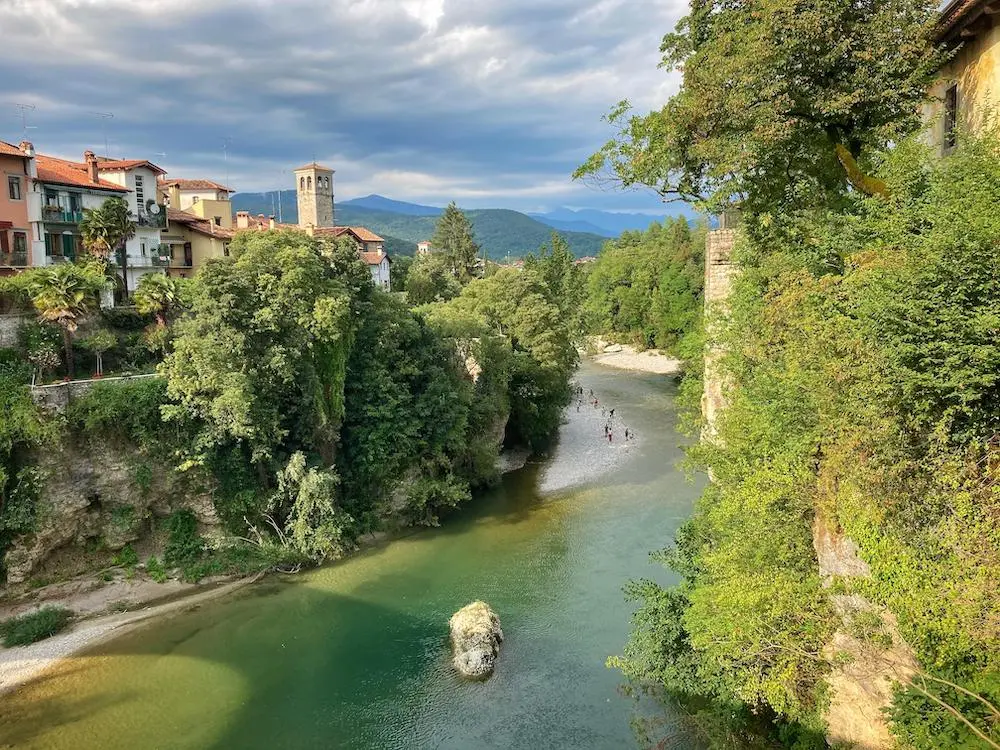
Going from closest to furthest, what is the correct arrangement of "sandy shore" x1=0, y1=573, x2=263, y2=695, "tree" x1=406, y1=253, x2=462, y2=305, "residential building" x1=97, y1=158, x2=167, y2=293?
"sandy shore" x1=0, y1=573, x2=263, y2=695, "residential building" x1=97, y1=158, x2=167, y2=293, "tree" x1=406, y1=253, x2=462, y2=305

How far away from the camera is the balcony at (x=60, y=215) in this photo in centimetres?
3173

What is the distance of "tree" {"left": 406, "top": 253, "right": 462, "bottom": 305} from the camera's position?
5628 centimetres

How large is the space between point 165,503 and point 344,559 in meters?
6.87

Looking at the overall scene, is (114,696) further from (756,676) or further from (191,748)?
(756,676)

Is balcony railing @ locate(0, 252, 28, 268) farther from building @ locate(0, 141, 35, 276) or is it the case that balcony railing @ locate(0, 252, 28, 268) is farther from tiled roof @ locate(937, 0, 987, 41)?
tiled roof @ locate(937, 0, 987, 41)

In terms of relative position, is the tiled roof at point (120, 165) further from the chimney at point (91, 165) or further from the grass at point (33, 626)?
the grass at point (33, 626)

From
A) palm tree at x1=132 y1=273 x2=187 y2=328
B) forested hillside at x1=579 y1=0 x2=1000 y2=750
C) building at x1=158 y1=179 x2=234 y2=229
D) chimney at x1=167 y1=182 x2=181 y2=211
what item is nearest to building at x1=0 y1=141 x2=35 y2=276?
palm tree at x1=132 y1=273 x2=187 y2=328

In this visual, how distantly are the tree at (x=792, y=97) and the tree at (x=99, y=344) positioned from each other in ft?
69.8

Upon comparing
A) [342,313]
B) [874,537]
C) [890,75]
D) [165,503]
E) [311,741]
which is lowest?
[311,741]

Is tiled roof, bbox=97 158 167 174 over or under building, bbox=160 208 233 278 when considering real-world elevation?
over

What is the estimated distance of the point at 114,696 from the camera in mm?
18516

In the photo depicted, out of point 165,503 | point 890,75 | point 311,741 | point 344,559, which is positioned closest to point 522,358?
point 344,559

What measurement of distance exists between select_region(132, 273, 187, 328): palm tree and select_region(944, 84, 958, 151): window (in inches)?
1024

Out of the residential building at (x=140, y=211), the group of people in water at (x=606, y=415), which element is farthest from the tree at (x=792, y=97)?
the residential building at (x=140, y=211)
